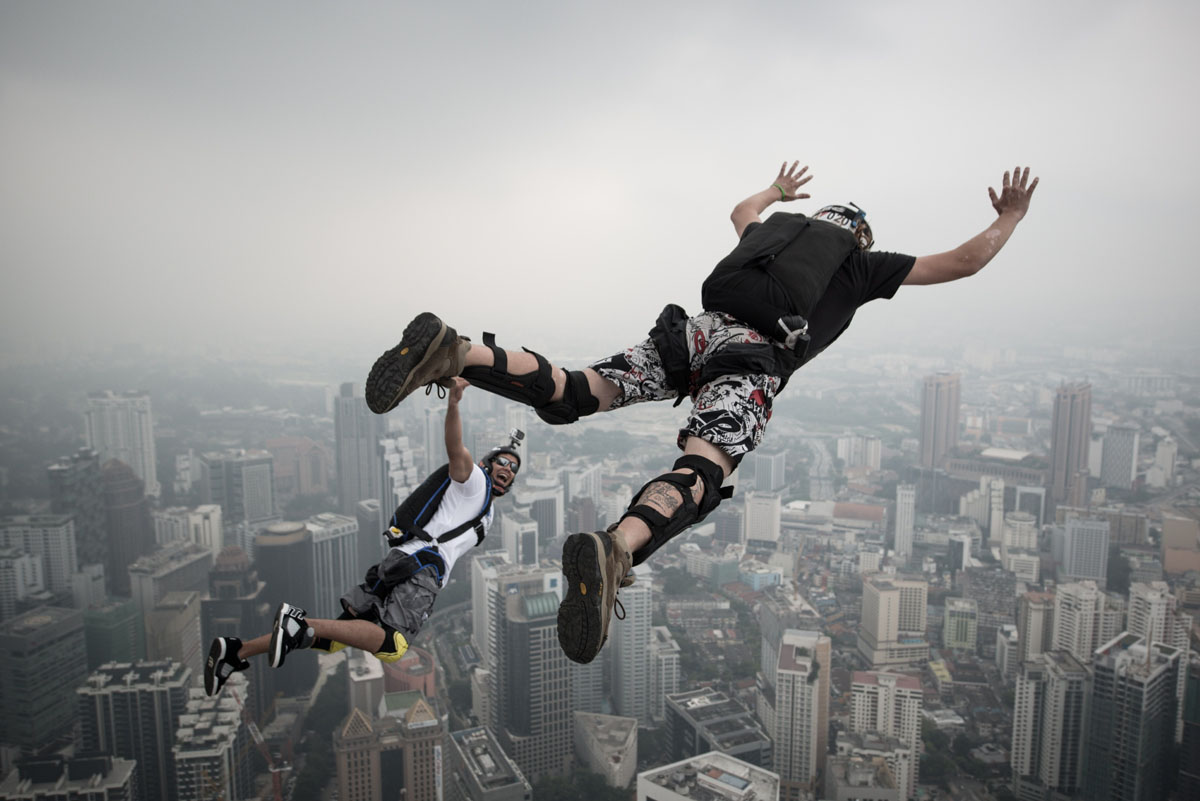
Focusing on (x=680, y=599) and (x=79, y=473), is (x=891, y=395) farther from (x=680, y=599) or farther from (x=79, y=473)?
(x=79, y=473)

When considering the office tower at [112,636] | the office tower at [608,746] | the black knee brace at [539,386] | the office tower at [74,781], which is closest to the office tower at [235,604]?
the office tower at [112,636]

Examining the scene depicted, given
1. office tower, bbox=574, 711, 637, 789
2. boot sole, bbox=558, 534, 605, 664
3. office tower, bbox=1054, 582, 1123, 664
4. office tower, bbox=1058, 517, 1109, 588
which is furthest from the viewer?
office tower, bbox=1058, 517, 1109, 588

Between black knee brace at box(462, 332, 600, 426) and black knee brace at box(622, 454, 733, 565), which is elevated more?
black knee brace at box(462, 332, 600, 426)

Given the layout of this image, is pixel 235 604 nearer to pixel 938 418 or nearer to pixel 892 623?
pixel 892 623

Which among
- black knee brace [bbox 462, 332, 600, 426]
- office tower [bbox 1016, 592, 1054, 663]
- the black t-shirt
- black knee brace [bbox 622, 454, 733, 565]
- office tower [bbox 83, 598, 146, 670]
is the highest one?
the black t-shirt

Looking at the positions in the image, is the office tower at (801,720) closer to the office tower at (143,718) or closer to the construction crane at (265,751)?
the construction crane at (265,751)

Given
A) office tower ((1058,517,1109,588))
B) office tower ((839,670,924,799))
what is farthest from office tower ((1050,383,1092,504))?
office tower ((839,670,924,799))

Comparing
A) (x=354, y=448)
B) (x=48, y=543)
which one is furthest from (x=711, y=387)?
(x=48, y=543)

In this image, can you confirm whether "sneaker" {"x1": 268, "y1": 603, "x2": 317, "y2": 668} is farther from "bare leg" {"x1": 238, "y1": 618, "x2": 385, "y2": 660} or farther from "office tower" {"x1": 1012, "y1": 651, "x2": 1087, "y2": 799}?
"office tower" {"x1": 1012, "y1": 651, "x2": 1087, "y2": 799}
